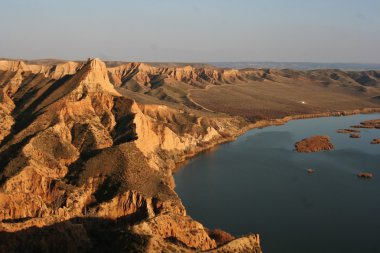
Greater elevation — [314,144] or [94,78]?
[94,78]

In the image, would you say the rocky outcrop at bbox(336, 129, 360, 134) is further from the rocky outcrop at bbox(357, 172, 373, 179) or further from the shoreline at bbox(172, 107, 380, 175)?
the rocky outcrop at bbox(357, 172, 373, 179)

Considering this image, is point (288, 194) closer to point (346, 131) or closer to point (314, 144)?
point (314, 144)

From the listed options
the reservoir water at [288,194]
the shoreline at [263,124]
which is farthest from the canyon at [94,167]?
the reservoir water at [288,194]

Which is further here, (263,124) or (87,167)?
(263,124)

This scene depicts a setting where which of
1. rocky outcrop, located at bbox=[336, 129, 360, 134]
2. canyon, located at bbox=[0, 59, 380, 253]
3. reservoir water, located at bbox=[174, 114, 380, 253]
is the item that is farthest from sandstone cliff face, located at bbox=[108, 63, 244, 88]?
reservoir water, located at bbox=[174, 114, 380, 253]

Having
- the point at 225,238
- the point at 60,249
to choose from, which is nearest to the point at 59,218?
the point at 60,249

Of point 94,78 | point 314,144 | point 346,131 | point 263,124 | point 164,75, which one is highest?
point 94,78

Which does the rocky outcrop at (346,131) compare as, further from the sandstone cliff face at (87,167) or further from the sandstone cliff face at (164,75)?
the sandstone cliff face at (164,75)

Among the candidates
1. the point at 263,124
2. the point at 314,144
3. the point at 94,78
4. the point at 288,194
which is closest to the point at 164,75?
the point at 263,124

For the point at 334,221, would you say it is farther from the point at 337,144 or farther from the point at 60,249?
the point at 337,144
